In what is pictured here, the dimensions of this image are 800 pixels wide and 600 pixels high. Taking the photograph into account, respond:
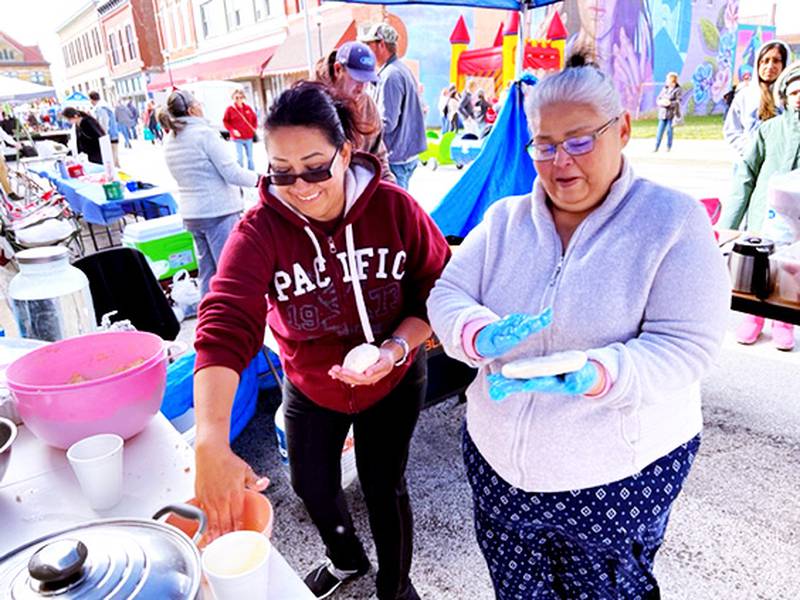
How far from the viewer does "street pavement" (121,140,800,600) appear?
1888 millimetres

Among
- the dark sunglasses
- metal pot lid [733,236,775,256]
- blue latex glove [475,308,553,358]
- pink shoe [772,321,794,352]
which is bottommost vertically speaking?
pink shoe [772,321,794,352]

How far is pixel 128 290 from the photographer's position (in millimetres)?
2594

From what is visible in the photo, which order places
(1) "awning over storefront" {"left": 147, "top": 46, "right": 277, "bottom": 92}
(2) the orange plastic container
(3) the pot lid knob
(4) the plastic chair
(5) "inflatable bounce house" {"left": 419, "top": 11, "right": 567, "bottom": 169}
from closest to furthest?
(3) the pot lid knob, (2) the orange plastic container, (4) the plastic chair, (5) "inflatable bounce house" {"left": 419, "top": 11, "right": 567, "bottom": 169}, (1) "awning over storefront" {"left": 147, "top": 46, "right": 277, "bottom": 92}

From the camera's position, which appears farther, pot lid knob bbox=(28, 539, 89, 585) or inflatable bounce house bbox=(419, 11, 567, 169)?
inflatable bounce house bbox=(419, 11, 567, 169)

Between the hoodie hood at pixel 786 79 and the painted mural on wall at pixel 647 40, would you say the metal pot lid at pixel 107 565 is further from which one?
the painted mural on wall at pixel 647 40

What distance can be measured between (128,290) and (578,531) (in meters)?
2.28

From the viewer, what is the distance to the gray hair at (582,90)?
1084mm

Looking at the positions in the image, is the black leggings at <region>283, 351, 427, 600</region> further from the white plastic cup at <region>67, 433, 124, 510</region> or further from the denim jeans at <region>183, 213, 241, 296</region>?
the denim jeans at <region>183, 213, 241, 296</region>

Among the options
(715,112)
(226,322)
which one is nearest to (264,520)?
(226,322)

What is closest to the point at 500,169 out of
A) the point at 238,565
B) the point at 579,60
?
the point at 579,60

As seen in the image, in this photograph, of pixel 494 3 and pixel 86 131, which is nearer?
pixel 494 3

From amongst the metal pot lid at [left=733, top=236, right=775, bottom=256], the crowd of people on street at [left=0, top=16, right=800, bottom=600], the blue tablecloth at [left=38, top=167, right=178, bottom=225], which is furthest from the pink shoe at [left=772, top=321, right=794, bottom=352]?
the blue tablecloth at [left=38, top=167, right=178, bottom=225]

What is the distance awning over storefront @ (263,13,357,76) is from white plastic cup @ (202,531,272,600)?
18.4 meters

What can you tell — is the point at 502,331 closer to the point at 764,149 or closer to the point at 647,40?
the point at 764,149
